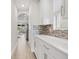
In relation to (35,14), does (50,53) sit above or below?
below

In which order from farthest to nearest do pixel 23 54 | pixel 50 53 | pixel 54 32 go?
pixel 23 54, pixel 54 32, pixel 50 53

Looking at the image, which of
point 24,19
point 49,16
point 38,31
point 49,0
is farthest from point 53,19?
point 24,19

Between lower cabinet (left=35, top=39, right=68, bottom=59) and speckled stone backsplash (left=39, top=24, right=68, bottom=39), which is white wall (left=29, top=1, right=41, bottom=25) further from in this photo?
lower cabinet (left=35, top=39, right=68, bottom=59)

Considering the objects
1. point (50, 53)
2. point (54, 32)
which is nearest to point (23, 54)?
point (54, 32)

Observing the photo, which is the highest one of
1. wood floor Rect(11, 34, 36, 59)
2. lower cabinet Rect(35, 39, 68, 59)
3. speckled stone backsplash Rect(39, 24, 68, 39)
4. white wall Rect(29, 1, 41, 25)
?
white wall Rect(29, 1, 41, 25)

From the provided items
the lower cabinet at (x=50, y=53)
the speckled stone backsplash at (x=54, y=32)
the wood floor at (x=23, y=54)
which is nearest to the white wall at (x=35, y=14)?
the speckled stone backsplash at (x=54, y=32)

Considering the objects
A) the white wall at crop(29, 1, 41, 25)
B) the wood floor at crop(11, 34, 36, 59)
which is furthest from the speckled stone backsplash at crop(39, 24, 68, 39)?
the wood floor at crop(11, 34, 36, 59)

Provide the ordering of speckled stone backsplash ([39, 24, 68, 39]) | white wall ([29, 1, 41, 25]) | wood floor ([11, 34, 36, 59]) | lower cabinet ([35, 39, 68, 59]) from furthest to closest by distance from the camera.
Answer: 1. white wall ([29, 1, 41, 25])
2. wood floor ([11, 34, 36, 59])
3. speckled stone backsplash ([39, 24, 68, 39])
4. lower cabinet ([35, 39, 68, 59])

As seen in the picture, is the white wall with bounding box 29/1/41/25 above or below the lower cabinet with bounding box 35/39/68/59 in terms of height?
above

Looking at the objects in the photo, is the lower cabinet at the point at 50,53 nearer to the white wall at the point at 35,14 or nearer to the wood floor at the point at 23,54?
the wood floor at the point at 23,54

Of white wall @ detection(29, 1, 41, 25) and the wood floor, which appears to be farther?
white wall @ detection(29, 1, 41, 25)

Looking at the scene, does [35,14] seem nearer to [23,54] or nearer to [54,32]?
[23,54]

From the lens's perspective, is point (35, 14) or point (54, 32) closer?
point (54, 32)
